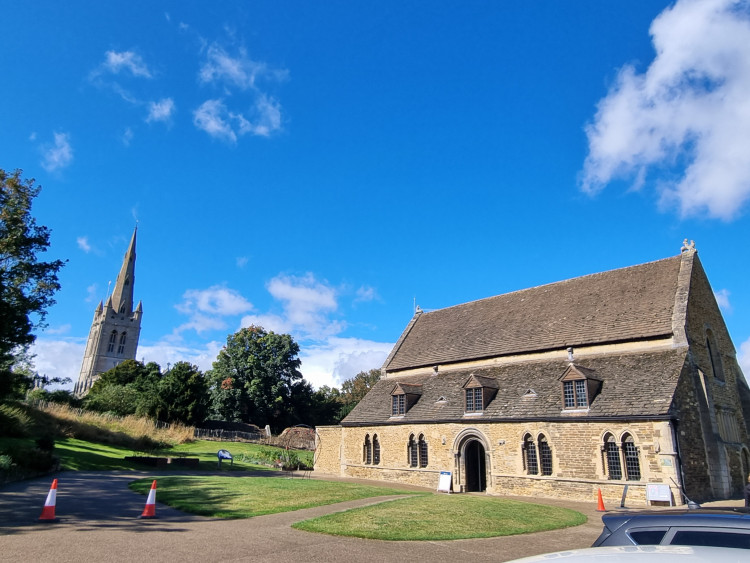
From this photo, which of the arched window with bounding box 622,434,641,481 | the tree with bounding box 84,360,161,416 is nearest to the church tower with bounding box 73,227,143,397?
the tree with bounding box 84,360,161,416

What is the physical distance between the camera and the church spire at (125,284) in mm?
119250

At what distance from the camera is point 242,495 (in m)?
16.0

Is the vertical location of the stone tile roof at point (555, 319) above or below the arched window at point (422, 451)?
above

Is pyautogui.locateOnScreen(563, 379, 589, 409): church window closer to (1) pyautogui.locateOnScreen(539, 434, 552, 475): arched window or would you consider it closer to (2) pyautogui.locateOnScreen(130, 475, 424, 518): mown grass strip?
(1) pyautogui.locateOnScreen(539, 434, 552, 475): arched window

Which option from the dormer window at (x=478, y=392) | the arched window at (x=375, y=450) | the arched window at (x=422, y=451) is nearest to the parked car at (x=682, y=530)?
the dormer window at (x=478, y=392)

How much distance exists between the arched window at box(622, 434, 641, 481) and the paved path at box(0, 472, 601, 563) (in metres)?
7.05

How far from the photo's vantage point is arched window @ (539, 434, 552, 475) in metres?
22.0

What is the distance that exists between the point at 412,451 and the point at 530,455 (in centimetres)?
730

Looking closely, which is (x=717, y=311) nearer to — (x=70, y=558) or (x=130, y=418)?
(x=70, y=558)

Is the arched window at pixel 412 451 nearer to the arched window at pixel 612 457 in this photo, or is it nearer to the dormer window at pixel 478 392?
the dormer window at pixel 478 392

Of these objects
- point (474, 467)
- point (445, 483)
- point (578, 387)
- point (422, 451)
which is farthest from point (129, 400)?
point (578, 387)

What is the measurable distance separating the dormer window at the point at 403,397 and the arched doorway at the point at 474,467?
4654 mm

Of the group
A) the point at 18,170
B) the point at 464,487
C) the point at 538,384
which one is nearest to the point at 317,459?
the point at 464,487

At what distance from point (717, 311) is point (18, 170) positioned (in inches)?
1496
